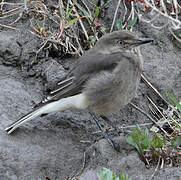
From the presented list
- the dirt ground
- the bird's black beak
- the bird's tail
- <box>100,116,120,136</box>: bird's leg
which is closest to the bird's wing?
the bird's tail

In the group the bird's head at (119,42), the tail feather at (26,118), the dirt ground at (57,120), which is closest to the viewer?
the dirt ground at (57,120)

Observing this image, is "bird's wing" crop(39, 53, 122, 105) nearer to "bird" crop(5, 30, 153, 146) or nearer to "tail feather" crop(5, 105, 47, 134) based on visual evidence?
"bird" crop(5, 30, 153, 146)

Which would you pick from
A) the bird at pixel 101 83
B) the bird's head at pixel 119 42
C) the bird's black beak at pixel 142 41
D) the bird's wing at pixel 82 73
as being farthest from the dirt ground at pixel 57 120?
the bird's black beak at pixel 142 41

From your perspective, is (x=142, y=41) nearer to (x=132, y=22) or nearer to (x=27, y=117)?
(x=132, y=22)

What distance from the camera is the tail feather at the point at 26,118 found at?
4.91 metres

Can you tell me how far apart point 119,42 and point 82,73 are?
75 centimetres

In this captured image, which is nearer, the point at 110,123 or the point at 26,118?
the point at 26,118

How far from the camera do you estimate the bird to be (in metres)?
5.13

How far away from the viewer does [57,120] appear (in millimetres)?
5531

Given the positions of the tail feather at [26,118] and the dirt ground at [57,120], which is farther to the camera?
the tail feather at [26,118]

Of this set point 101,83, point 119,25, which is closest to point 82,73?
point 101,83

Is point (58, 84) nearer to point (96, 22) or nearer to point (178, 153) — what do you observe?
point (96, 22)

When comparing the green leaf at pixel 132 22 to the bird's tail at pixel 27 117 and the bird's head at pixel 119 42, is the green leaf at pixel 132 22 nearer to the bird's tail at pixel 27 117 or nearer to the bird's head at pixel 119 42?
the bird's head at pixel 119 42

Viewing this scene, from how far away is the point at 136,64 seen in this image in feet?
17.5
